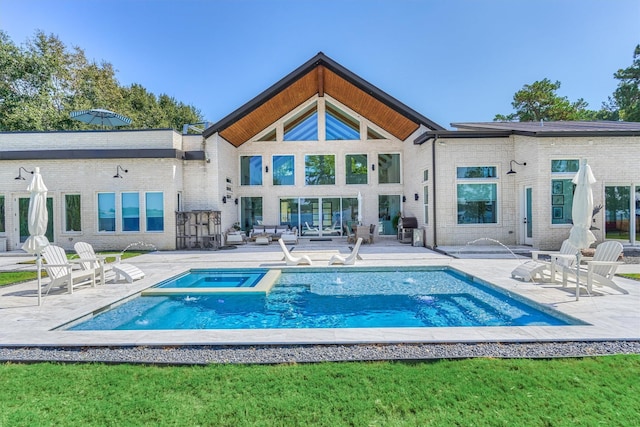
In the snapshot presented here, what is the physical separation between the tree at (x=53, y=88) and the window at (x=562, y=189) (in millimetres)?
29677

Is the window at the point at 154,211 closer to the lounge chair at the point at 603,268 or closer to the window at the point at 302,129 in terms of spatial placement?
the window at the point at 302,129

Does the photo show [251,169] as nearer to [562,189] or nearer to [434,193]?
[434,193]

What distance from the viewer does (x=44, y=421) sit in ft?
8.68

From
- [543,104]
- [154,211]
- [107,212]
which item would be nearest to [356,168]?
[154,211]

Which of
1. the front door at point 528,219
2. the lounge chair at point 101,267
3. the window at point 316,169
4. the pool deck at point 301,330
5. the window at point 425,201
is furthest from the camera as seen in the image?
the window at point 316,169

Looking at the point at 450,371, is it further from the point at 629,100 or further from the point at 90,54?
the point at 629,100

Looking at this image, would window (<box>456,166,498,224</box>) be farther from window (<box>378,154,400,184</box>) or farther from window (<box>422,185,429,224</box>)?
window (<box>378,154,400,184</box>)

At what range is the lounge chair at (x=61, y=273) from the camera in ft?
22.1

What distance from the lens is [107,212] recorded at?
14125mm

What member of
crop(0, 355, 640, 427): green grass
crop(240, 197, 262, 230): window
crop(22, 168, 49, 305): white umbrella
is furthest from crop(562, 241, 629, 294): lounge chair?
crop(240, 197, 262, 230): window

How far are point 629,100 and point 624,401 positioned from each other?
39.7 m

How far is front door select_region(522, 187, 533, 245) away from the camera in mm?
12820

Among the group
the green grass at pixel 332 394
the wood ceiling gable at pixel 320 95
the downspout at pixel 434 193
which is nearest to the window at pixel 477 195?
the downspout at pixel 434 193

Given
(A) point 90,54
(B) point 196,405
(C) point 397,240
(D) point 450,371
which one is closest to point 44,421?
(B) point 196,405
